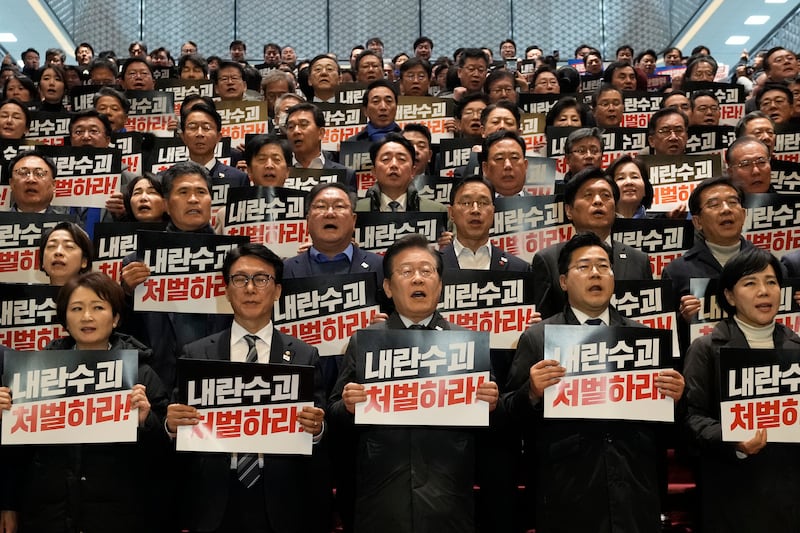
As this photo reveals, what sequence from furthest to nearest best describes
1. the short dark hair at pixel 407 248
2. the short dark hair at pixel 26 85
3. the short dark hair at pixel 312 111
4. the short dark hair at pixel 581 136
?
1. the short dark hair at pixel 26 85
2. the short dark hair at pixel 312 111
3. the short dark hair at pixel 581 136
4. the short dark hair at pixel 407 248

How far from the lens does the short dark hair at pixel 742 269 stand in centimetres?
431

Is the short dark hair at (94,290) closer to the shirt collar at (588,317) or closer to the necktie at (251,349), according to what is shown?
the necktie at (251,349)

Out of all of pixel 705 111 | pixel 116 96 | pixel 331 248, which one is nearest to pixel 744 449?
pixel 331 248

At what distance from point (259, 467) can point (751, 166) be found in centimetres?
415

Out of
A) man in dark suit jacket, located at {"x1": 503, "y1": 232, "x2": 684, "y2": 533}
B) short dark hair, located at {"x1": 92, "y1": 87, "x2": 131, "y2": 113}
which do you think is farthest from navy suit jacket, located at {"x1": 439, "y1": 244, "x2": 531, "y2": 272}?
short dark hair, located at {"x1": 92, "y1": 87, "x2": 131, "y2": 113}

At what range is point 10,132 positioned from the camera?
792 cm

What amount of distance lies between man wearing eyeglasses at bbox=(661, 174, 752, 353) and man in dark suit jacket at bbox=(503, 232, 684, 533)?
1.32 meters

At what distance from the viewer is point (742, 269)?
4324 millimetres

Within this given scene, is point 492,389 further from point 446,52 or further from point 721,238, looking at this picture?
point 446,52

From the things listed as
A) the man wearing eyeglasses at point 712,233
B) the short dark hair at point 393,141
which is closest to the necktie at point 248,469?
the man wearing eyeglasses at point 712,233

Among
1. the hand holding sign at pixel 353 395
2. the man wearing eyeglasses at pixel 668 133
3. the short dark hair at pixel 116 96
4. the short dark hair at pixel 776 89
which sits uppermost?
the short dark hair at pixel 776 89

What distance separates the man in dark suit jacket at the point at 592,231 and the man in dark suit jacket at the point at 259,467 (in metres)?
1.38

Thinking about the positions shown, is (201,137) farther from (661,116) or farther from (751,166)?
(751,166)

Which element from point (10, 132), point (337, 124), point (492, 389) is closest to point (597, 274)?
point (492, 389)
